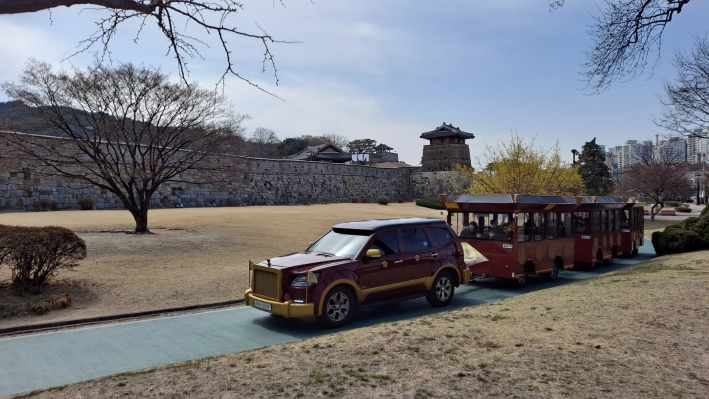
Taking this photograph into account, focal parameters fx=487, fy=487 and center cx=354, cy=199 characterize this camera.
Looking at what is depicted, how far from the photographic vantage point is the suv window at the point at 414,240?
956cm

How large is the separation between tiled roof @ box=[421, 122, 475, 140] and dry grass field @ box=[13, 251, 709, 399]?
63191 mm

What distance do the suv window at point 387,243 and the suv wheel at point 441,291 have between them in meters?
1.19

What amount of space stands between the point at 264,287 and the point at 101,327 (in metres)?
2.87

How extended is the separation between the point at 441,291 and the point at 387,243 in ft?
5.61

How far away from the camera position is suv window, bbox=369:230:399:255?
9055mm

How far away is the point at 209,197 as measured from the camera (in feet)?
129

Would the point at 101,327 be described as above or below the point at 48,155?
below

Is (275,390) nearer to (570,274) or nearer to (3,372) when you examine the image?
(3,372)

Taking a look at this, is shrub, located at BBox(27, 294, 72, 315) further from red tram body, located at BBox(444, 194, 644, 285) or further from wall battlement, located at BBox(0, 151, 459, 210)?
wall battlement, located at BBox(0, 151, 459, 210)

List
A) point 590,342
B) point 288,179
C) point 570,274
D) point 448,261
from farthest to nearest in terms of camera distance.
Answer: point 288,179 → point 570,274 → point 448,261 → point 590,342

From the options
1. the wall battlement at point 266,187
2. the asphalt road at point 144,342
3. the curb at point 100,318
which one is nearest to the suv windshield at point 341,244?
the asphalt road at point 144,342

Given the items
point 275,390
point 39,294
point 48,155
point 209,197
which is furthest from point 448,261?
point 209,197

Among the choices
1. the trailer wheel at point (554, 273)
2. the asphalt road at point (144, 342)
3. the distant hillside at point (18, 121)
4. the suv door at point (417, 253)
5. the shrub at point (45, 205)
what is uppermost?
the distant hillside at point (18, 121)

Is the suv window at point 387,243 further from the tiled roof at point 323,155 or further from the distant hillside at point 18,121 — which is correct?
the tiled roof at point 323,155
